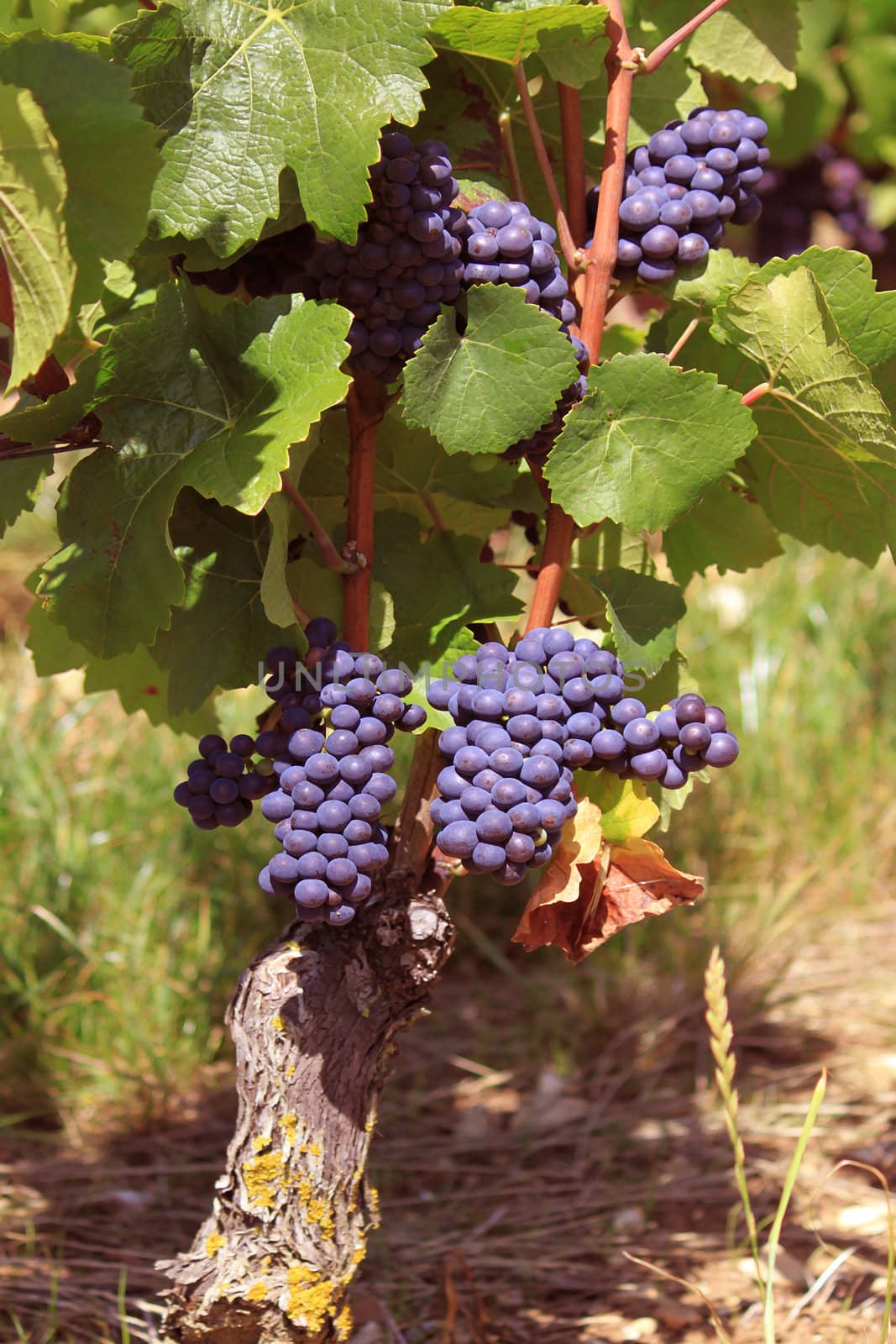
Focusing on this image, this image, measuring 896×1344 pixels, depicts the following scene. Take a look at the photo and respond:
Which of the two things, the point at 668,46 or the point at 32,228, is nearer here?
the point at 32,228

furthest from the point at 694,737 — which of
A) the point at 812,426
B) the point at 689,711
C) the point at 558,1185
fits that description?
the point at 558,1185

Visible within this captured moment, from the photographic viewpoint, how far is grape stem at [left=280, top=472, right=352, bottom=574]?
1382 millimetres

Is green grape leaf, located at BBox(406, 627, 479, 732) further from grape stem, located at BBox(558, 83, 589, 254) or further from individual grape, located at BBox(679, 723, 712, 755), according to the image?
grape stem, located at BBox(558, 83, 589, 254)

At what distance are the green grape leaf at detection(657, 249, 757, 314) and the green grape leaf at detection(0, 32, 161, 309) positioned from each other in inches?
23.6

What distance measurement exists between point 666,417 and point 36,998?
1.75m

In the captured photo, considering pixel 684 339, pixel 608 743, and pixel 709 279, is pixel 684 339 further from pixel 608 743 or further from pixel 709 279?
pixel 608 743

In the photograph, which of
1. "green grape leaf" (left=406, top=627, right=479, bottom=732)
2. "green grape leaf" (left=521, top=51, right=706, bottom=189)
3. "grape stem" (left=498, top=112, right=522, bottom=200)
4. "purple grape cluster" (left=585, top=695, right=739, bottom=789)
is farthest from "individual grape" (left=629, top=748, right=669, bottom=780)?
"green grape leaf" (left=521, top=51, right=706, bottom=189)

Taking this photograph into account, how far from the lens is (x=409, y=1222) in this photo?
2172 mm

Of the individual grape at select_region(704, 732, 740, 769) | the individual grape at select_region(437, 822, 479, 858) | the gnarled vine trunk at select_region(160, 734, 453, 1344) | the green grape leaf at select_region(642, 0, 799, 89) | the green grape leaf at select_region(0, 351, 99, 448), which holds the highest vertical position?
the green grape leaf at select_region(642, 0, 799, 89)

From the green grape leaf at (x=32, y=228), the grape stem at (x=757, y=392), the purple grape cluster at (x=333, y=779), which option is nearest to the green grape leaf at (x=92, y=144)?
the green grape leaf at (x=32, y=228)

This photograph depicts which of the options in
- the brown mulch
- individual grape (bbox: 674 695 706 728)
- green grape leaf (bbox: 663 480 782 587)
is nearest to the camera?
individual grape (bbox: 674 695 706 728)

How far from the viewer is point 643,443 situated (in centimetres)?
135

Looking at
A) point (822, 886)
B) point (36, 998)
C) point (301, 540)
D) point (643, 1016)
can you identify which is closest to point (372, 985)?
point (301, 540)

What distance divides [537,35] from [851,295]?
42 cm
